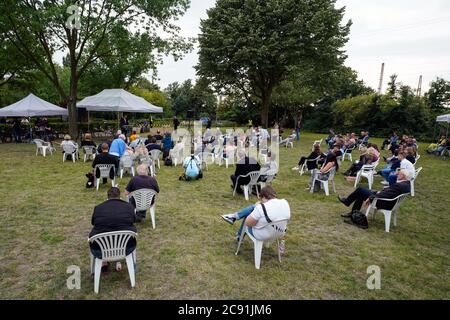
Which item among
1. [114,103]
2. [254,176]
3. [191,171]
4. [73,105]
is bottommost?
[191,171]

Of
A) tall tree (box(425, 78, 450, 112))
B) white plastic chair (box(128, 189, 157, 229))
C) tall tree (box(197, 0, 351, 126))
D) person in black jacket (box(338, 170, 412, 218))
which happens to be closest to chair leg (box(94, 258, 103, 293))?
white plastic chair (box(128, 189, 157, 229))

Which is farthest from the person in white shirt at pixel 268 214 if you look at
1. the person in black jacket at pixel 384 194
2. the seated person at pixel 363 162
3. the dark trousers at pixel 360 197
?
the seated person at pixel 363 162

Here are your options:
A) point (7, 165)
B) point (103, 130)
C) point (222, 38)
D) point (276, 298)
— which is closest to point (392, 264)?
point (276, 298)

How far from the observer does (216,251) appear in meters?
4.68

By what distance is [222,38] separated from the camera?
21.5 metres

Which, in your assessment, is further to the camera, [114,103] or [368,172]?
[114,103]

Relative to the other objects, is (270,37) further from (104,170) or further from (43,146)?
(104,170)

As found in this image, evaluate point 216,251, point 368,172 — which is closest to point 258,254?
point 216,251

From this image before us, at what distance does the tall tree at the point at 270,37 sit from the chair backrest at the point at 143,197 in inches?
675

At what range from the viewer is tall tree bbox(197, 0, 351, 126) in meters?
20.7

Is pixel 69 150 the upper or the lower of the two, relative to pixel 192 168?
upper

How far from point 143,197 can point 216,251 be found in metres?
1.67

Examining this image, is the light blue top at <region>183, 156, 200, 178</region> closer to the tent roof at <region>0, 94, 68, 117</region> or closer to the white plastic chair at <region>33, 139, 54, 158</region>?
the white plastic chair at <region>33, 139, 54, 158</region>
